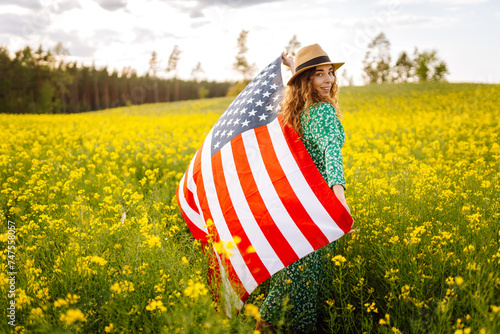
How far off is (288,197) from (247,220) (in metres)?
0.40

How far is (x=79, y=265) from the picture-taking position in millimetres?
2506

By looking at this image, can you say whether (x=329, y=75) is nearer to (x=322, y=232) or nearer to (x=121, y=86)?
(x=322, y=232)

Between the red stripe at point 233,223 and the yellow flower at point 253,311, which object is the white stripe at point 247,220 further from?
the yellow flower at point 253,311

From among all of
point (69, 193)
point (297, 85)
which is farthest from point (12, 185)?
point (297, 85)

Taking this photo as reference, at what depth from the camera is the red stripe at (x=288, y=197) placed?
224 cm

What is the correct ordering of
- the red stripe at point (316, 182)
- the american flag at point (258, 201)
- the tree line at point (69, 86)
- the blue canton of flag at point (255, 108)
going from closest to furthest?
the red stripe at point (316, 182)
the american flag at point (258, 201)
the blue canton of flag at point (255, 108)
the tree line at point (69, 86)

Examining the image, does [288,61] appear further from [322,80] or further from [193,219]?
[193,219]

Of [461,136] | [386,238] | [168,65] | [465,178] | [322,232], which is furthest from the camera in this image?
[168,65]

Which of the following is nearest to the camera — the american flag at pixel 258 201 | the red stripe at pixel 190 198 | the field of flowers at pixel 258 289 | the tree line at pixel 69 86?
the field of flowers at pixel 258 289

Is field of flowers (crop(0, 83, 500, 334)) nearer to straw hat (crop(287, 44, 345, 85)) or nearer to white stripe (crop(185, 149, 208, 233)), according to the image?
white stripe (crop(185, 149, 208, 233))

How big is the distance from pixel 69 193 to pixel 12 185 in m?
1.53

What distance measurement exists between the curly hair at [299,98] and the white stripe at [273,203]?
0.42m

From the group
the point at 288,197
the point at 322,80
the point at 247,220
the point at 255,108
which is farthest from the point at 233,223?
the point at 322,80

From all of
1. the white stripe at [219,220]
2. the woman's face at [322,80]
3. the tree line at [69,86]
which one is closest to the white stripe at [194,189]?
the white stripe at [219,220]
